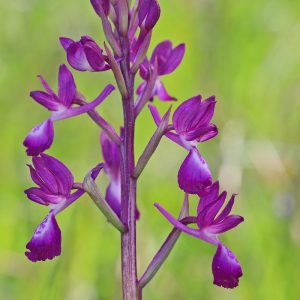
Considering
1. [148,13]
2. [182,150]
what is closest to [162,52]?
[148,13]

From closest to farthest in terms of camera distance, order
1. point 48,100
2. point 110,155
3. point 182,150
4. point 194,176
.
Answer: point 194,176 < point 48,100 < point 110,155 < point 182,150

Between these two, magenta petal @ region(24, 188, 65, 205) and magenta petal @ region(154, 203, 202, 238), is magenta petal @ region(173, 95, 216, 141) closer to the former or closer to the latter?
magenta petal @ region(154, 203, 202, 238)

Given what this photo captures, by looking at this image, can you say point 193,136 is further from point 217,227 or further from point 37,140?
point 37,140

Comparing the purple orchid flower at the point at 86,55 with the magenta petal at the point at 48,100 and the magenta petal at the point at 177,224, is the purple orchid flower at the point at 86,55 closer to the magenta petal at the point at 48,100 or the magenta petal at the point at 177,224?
the magenta petal at the point at 48,100

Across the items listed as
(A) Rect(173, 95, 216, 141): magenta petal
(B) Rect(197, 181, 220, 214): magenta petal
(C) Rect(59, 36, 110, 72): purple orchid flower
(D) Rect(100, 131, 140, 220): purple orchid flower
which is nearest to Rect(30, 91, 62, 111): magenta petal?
(C) Rect(59, 36, 110, 72): purple orchid flower

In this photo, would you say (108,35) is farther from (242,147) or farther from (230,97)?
(230,97)

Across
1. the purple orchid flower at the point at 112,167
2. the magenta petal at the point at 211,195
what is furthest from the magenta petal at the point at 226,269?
the purple orchid flower at the point at 112,167

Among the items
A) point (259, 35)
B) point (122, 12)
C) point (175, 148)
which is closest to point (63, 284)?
point (122, 12)
